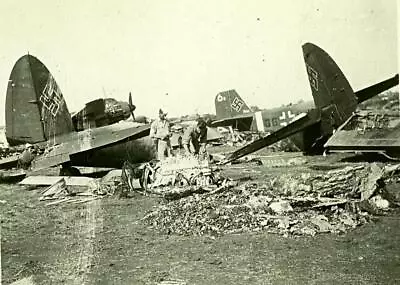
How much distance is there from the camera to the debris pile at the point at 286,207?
2084 mm

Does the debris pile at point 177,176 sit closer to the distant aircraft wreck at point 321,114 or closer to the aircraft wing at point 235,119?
the distant aircraft wreck at point 321,114

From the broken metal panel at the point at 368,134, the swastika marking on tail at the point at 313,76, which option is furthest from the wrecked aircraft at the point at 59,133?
the broken metal panel at the point at 368,134

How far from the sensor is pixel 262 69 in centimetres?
217

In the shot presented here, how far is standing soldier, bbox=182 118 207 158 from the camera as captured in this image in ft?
8.48

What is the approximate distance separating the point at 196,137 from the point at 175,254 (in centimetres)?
86

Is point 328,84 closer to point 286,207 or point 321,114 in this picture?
point 321,114

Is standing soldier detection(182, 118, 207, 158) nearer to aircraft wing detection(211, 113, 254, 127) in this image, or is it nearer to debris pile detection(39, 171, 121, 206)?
aircraft wing detection(211, 113, 254, 127)

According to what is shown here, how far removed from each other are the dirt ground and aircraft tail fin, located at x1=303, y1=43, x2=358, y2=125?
73cm

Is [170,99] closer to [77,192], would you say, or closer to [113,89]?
[113,89]

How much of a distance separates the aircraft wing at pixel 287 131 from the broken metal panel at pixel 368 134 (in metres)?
0.16

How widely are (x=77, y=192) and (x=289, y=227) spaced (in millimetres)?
1210

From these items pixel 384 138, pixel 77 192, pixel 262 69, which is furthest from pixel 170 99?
pixel 384 138

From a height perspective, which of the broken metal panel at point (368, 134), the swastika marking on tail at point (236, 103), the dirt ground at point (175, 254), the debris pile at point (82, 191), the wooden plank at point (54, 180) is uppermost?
the swastika marking on tail at point (236, 103)

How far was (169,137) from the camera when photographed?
2.52m
